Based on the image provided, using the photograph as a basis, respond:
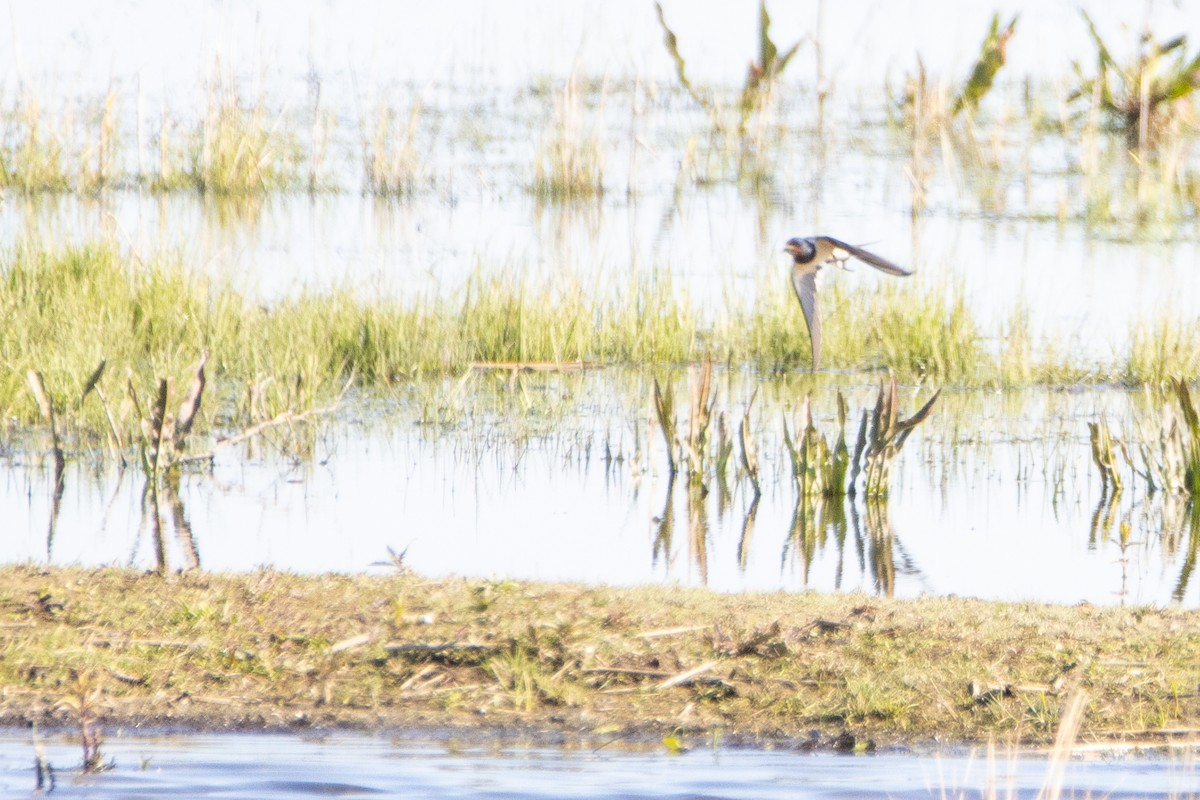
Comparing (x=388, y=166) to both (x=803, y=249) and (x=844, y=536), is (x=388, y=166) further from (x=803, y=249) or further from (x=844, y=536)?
(x=803, y=249)

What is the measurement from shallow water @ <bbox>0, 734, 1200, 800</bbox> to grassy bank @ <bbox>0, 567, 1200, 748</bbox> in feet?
0.48

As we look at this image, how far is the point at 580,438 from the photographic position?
9.09 meters

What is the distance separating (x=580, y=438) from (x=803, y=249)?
2814mm

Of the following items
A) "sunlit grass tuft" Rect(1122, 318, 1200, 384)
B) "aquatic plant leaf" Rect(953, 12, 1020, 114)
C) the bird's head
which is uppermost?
"aquatic plant leaf" Rect(953, 12, 1020, 114)

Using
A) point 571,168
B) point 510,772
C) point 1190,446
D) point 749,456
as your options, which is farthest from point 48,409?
point 571,168

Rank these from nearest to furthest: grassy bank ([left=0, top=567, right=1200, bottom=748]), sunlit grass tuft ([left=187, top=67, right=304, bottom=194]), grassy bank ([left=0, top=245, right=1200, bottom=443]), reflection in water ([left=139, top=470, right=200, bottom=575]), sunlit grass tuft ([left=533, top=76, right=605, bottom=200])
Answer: grassy bank ([left=0, top=567, right=1200, bottom=748]) < reflection in water ([left=139, top=470, right=200, bottom=575]) < grassy bank ([left=0, top=245, right=1200, bottom=443]) < sunlit grass tuft ([left=187, top=67, right=304, bottom=194]) < sunlit grass tuft ([left=533, top=76, right=605, bottom=200])

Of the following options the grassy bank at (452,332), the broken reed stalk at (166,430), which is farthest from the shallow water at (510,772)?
the grassy bank at (452,332)

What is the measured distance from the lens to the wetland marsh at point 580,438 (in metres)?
5.03

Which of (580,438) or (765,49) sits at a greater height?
(765,49)

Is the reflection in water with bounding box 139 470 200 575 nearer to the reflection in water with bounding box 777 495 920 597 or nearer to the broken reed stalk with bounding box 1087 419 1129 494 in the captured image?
the reflection in water with bounding box 777 495 920 597

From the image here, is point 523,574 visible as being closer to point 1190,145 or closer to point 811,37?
point 811,37

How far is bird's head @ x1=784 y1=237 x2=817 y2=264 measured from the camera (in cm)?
647

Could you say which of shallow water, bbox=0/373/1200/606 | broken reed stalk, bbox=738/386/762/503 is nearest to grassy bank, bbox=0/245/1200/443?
shallow water, bbox=0/373/1200/606

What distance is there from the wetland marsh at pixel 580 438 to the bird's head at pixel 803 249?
1.03m
